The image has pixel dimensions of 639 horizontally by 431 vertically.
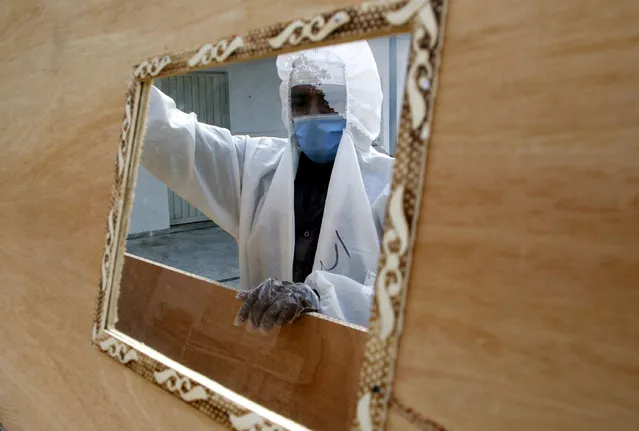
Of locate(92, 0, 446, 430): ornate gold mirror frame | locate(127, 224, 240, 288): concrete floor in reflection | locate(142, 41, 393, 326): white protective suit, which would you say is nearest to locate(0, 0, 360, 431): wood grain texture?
locate(92, 0, 446, 430): ornate gold mirror frame

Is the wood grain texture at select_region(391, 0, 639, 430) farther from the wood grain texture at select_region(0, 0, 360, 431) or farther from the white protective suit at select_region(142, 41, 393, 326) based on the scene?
the white protective suit at select_region(142, 41, 393, 326)

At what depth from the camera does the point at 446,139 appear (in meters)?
0.29

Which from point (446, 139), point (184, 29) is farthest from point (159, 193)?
point (446, 139)

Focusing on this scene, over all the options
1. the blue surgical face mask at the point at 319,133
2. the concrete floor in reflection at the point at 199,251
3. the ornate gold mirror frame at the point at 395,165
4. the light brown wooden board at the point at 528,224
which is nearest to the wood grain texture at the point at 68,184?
the ornate gold mirror frame at the point at 395,165

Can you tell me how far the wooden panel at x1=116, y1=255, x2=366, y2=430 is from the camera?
59 cm

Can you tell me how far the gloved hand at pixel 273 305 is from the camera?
2.25 feet

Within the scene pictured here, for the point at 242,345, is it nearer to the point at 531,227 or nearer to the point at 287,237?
the point at 287,237

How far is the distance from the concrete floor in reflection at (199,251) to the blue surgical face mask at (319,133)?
1.27 meters

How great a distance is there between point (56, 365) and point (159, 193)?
1855 millimetres

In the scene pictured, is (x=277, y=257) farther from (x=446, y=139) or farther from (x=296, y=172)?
(x=446, y=139)

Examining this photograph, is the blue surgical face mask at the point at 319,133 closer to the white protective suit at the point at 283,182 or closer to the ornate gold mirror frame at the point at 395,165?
the white protective suit at the point at 283,182

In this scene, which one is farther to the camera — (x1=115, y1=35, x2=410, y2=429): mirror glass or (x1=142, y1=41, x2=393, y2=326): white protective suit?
(x1=142, y1=41, x2=393, y2=326): white protective suit

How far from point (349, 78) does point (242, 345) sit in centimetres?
72

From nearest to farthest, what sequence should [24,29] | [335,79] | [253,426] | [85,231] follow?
[253,426]
[85,231]
[24,29]
[335,79]
